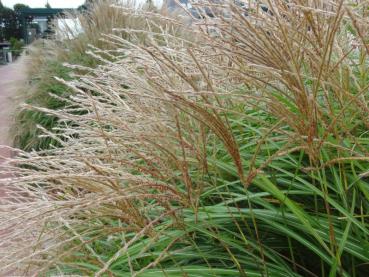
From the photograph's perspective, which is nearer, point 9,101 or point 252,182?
point 252,182

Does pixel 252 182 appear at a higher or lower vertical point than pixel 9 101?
higher

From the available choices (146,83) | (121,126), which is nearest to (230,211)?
(121,126)

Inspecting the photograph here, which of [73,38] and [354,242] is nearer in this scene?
[354,242]

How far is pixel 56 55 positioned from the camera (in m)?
5.27

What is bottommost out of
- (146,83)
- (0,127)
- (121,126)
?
(0,127)

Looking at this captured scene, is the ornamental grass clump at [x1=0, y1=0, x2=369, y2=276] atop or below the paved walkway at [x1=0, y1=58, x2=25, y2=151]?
atop

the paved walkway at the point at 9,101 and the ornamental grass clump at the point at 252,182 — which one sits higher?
the ornamental grass clump at the point at 252,182

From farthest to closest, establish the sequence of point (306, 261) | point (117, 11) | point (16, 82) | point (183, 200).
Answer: point (16, 82) → point (117, 11) → point (306, 261) → point (183, 200)

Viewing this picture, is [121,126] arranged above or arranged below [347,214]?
above

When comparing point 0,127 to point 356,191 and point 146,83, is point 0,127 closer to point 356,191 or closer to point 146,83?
point 146,83

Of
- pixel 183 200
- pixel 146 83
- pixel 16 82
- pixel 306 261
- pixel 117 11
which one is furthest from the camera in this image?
A: pixel 16 82

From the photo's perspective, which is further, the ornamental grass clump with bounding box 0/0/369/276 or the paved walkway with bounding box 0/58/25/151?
the paved walkway with bounding box 0/58/25/151

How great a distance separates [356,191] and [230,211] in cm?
34

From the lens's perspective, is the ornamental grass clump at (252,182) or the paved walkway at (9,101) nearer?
the ornamental grass clump at (252,182)
